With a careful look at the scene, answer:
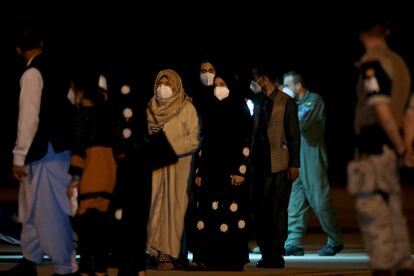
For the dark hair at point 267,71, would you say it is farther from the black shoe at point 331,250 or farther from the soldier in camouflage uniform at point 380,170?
the soldier in camouflage uniform at point 380,170

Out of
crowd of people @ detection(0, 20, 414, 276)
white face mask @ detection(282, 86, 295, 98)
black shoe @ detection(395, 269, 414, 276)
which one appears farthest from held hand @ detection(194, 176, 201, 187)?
black shoe @ detection(395, 269, 414, 276)

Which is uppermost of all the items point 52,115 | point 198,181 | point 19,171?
point 52,115

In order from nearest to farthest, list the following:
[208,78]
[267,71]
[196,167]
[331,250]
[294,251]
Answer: [196,167] < [208,78] < [267,71] < [331,250] < [294,251]

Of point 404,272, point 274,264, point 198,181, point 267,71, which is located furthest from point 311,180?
point 404,272

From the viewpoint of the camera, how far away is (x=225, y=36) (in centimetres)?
4684

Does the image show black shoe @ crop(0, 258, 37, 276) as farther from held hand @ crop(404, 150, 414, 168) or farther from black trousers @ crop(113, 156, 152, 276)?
held hand @ crop(404, 150, 414, 168)

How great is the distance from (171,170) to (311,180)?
2.35 meters

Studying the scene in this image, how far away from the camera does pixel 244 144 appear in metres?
13.8

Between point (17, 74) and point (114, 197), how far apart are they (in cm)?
3646

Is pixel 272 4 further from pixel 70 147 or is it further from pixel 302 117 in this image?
pixel 70 147

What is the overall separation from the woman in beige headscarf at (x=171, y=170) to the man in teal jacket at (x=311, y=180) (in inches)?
81.9

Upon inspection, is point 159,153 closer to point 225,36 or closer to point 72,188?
point 72,188

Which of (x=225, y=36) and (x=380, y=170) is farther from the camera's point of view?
(x=225, y=36)

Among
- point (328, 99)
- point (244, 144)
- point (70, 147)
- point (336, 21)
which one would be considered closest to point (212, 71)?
point (244, 144)
